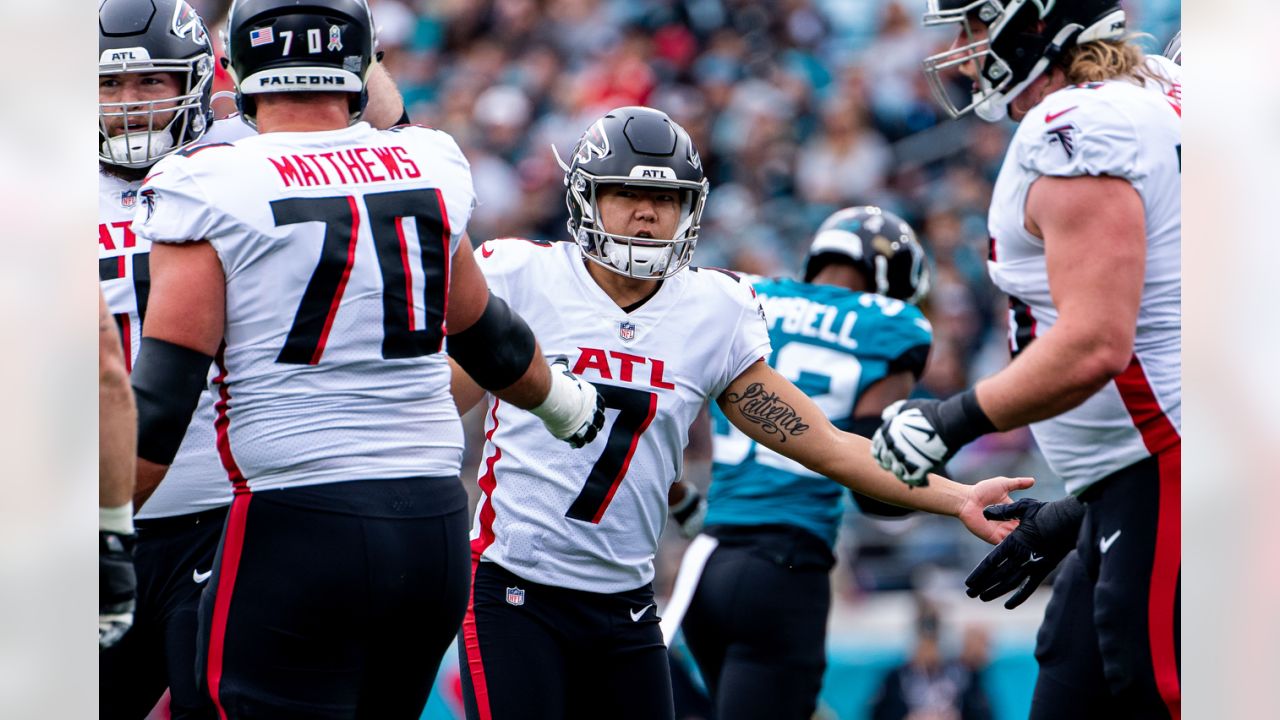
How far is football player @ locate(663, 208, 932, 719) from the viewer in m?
5.40

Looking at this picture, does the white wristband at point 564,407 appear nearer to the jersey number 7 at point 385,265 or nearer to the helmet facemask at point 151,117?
the jersey number 7 at point 385,265

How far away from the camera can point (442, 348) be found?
331 cm

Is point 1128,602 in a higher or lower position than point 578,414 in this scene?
lower

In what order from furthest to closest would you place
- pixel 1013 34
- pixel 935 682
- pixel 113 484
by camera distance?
pixel 935 682
pixel 1013 34
pixel 113 484

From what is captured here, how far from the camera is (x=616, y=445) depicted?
4070 mm

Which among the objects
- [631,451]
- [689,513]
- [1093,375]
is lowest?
[689,513]

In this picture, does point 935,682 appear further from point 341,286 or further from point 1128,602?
point 341,286

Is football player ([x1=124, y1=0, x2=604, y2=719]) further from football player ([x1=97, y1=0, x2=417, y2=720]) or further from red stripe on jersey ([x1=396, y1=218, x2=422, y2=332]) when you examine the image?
football player ([x1=97, y1=0, x2=417, y2=720])

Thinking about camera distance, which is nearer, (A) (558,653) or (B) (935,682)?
(A) (558,653)

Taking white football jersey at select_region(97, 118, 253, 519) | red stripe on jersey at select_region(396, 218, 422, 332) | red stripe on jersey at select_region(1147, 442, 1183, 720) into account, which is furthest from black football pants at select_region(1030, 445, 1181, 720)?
white football jersey at select_region(97, 118, 253, 519)

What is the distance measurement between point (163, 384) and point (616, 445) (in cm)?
137

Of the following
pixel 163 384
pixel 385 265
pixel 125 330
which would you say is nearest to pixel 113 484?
pixel 163 384
